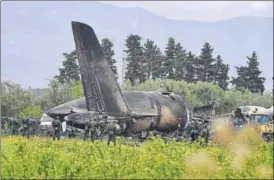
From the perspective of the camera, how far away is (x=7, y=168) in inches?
501

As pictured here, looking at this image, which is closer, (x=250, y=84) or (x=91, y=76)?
(x=91, y=76)

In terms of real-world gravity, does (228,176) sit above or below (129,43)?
below

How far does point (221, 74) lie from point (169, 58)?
9093 mm

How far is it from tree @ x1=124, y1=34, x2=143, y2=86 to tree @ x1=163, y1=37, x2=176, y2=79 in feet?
10.6

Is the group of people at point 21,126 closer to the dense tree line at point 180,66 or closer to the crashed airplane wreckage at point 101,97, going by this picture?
the crashed airplane wreckage at point 101,97

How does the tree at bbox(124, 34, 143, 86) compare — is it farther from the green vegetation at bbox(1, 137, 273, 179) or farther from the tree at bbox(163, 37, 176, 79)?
the green vegetation at bbox(1, 137, 273, 179)

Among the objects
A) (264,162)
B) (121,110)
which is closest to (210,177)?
(264,162)

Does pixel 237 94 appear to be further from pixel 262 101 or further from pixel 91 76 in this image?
pixel 91 76

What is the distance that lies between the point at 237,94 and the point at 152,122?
4349 cm

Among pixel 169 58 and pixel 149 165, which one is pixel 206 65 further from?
pixel 149 165

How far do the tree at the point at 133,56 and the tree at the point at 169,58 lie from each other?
3241mm


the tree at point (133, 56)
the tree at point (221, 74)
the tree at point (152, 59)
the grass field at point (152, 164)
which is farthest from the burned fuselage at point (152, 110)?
the tree at point (221, 74)

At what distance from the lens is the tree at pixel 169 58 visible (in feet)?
276

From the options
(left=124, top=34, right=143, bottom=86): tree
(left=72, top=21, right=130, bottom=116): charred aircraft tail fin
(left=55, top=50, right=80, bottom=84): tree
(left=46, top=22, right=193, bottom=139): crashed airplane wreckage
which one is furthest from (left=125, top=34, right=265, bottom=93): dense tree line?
(left=72, top=21, right=130, bottom=116): charred aircraft tail fin
